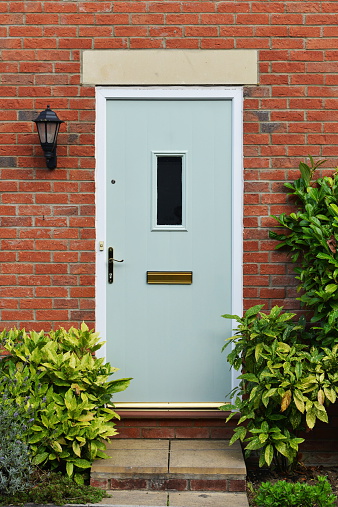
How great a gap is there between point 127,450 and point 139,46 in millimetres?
2829

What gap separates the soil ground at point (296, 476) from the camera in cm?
435

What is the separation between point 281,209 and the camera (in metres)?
4.71

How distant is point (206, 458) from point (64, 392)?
1.03 m

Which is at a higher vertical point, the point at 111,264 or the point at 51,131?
the point at 51,131

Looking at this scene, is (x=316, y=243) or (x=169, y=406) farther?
(x=169, y=406)

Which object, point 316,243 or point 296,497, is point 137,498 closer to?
point 296,497

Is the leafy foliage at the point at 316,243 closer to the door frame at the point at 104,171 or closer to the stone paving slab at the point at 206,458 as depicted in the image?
the door frame at the point at 104,171

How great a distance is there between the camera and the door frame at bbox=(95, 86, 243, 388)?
4.70 meters

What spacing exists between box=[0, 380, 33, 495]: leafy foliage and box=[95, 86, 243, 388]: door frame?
2.86ft

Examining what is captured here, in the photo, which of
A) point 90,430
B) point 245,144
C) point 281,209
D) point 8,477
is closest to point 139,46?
point 245,144

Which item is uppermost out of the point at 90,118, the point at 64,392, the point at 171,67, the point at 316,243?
the point at 171,67

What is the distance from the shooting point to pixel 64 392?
4.25 metres

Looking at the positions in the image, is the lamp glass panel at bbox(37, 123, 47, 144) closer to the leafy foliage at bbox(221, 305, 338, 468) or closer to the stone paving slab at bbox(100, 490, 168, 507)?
the leafy foliage at bbox(221, 305, 338, 468)

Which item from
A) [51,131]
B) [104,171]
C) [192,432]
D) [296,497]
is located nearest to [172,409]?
[192,432]
